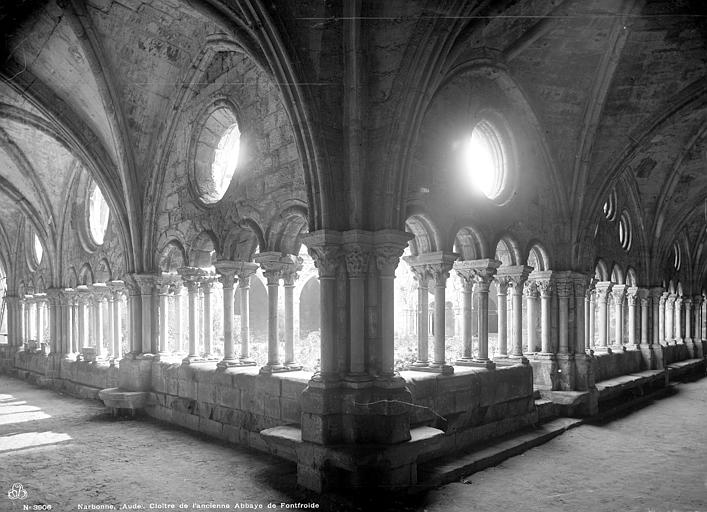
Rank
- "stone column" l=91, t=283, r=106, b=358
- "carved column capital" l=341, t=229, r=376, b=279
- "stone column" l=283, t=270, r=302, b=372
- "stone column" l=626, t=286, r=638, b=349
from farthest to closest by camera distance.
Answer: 1. "stone column" l=626, t=286, r=638, b=349
2. "stone column" l=91, t=283, r=106, b=358
3. "stone column" l=283, t=270, r=302, b=372
4. "carved column capital" l=341, t=229, r=376, b=279

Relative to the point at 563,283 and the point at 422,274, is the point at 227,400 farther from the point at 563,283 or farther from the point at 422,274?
the point at 563,283

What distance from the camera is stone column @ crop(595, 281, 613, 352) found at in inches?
489

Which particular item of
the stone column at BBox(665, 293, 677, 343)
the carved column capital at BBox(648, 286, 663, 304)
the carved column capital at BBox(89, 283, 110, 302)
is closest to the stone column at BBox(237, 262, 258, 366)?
the carved column capital at BBox(89, 283, 110, 302)

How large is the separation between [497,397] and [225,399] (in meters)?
3.59

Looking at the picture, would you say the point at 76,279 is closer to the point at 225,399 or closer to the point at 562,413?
the point at 225,399

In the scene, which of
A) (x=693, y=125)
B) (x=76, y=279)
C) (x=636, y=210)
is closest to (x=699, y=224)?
(x=636, y=210)

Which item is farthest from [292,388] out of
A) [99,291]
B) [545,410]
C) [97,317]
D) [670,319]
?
[670,319]

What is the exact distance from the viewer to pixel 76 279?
13.1 metres

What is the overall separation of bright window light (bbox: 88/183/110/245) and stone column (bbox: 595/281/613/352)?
36.1 ft

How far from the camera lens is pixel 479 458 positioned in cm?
625

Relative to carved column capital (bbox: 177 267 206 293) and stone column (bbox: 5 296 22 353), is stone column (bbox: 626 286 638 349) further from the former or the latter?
stone column (bbox: 5 296 22 353)

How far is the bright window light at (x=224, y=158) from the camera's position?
9.30m

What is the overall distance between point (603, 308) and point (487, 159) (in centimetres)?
564

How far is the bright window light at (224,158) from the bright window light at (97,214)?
4.46 meters
